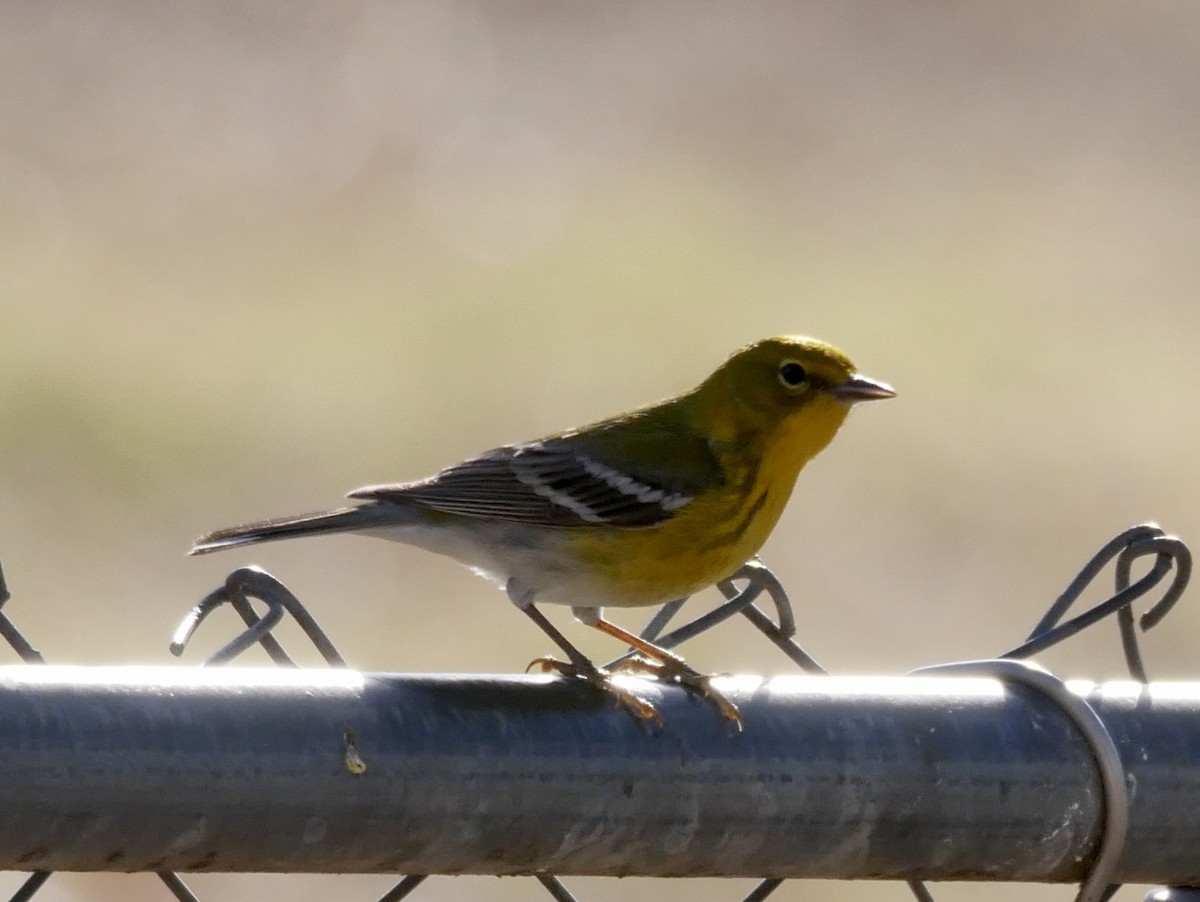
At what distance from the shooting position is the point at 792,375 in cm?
403

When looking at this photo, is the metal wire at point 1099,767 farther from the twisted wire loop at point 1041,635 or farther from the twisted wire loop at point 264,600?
the twisted wire loop at point 264,600

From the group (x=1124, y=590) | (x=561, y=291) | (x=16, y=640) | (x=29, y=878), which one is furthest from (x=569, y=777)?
(x=561, y=291)

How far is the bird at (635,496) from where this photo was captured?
3.75 meters

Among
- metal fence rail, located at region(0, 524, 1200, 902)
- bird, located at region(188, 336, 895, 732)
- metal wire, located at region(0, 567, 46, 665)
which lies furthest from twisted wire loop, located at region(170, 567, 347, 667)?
bird, located at region(188, 336, 895, 732)

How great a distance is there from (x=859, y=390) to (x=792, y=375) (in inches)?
6.9

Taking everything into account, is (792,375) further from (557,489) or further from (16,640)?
(16,640)

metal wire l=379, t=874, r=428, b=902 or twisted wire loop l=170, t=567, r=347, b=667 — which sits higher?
twisted wire loop l=170, t=567, r=347, b=667

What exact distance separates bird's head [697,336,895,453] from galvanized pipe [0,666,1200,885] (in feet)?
5.62

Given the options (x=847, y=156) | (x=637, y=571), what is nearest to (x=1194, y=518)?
(x=637, y=571)

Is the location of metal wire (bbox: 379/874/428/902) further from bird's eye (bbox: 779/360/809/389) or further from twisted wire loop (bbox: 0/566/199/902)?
bird's eye (bbox: 779/360/809/389)

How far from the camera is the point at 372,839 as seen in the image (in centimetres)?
200

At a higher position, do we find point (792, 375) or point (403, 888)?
point (792, 375)

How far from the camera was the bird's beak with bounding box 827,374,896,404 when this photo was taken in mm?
3859

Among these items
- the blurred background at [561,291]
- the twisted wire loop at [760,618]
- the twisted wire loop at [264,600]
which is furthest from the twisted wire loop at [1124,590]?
the blurred background at [561,291]
